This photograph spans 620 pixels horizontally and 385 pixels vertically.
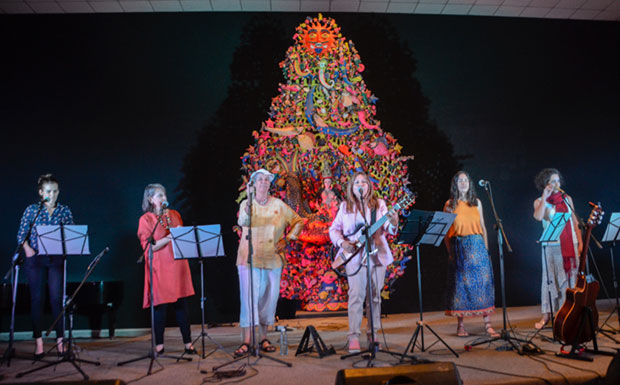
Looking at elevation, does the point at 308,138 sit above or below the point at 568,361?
above

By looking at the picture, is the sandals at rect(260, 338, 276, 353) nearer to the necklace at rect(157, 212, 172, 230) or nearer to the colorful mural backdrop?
the necklace at rect(157, 212, 172, 230)

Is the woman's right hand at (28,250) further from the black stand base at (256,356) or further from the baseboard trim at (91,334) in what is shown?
the black stand base at (256,356)

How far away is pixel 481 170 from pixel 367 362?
4.16 m

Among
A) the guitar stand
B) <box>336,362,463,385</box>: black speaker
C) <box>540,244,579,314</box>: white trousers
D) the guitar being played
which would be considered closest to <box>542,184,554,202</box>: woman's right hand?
<box>540,244,579,314</box>: white trousers

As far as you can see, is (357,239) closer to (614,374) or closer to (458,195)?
(458,195)

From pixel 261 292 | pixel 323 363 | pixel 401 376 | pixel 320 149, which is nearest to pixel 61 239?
pixel 261 292

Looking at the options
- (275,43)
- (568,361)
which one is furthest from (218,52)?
(568,361)

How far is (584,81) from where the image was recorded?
7289 mm

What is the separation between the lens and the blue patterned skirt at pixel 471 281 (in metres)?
4.50

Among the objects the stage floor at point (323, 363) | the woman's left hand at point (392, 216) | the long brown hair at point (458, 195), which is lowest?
the stage floor at point (323, 363)

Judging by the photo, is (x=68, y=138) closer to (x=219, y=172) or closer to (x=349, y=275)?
(x=219, y=172)

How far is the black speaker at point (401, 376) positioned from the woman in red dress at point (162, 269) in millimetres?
2293

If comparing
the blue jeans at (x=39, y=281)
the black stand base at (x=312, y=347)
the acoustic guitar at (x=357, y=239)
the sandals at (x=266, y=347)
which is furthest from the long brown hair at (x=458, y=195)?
the blue jeans at (x=39, y=281)

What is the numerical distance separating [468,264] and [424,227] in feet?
3.84
